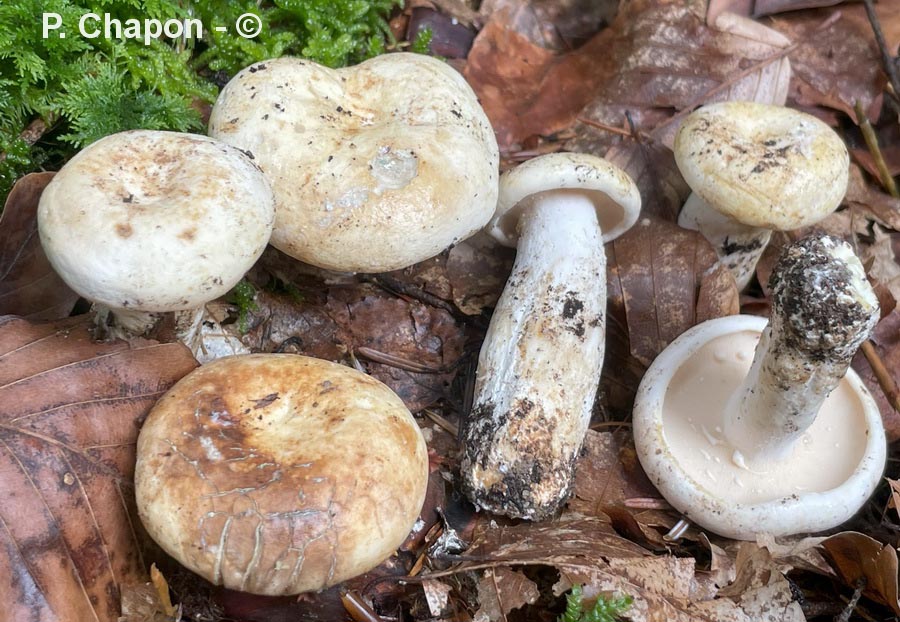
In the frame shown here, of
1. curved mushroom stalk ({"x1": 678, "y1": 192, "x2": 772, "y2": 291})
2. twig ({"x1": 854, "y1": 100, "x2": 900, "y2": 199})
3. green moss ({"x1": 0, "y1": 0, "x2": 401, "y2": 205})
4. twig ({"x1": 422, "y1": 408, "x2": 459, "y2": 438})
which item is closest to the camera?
green moss ({"x1": 0, "y1": 0, "x2": 401, "y2": 205})

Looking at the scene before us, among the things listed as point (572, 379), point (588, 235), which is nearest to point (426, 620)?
point (572, 379)

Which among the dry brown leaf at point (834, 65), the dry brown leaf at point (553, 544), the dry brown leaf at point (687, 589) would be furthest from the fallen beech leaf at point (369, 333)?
the dry brown leaf at point (834, 65)

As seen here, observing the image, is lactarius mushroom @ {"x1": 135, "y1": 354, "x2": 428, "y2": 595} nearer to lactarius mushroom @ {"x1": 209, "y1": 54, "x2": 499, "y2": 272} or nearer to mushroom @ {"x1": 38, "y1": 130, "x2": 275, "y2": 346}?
mushroom @ {"x1": 38, "y1": 130, "x2": 275, "y2": 346}

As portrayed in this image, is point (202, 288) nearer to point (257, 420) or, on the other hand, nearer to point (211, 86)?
point (257, 420)

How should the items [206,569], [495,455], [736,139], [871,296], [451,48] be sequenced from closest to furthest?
[206,569] → [871,296] → [495,455] → [736,139] → [451,48]

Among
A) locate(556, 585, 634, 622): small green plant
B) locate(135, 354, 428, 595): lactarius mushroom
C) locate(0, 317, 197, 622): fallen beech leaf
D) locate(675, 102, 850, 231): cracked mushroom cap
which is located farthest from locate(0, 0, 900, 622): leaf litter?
locate(675, 102, 850, 231): cracked mushroom cap

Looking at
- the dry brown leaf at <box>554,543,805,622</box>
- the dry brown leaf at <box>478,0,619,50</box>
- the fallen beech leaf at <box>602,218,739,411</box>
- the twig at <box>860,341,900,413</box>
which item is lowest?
the dry brown leaf at <box>554,543,805,622</box>

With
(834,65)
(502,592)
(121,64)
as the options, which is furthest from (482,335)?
(834,65)
